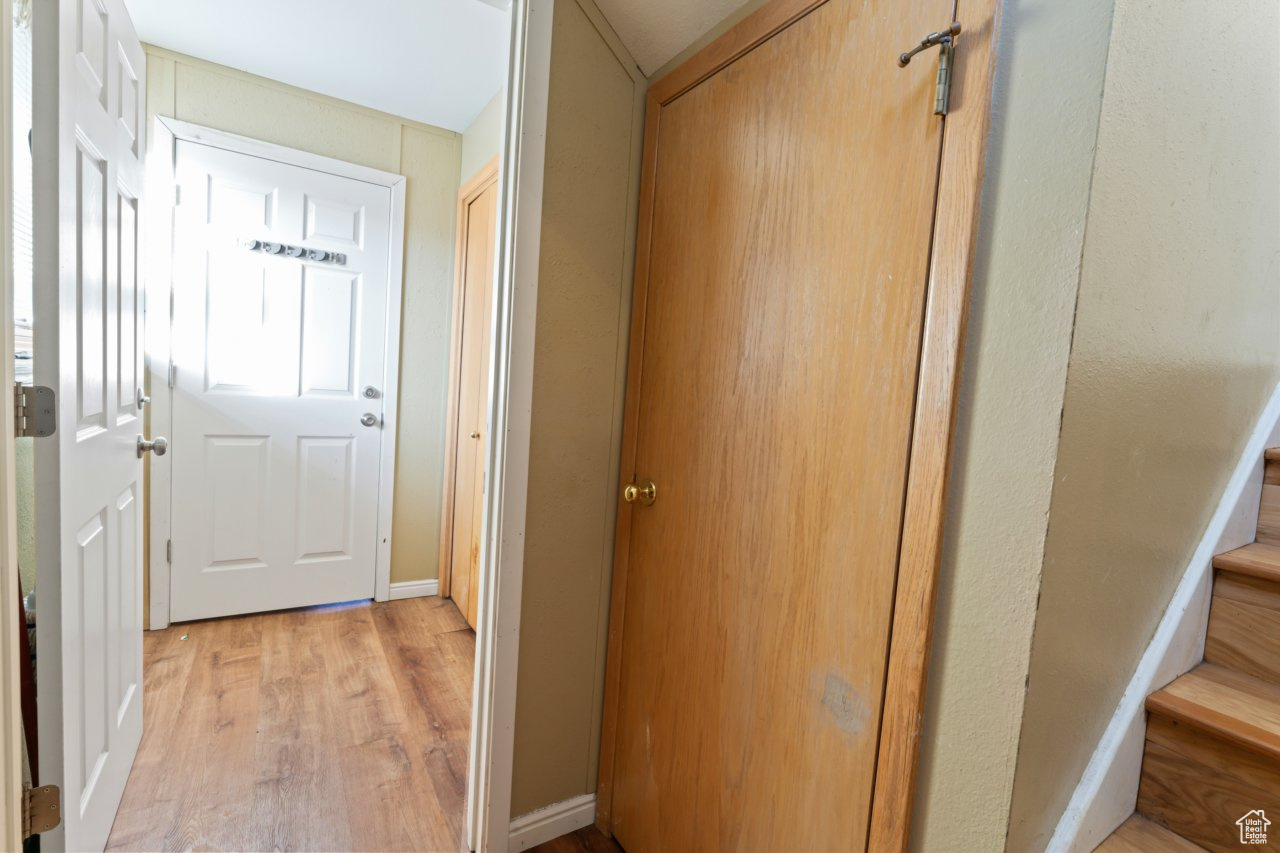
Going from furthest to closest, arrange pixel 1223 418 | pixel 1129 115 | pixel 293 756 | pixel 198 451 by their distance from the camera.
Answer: pixel 198 451 → pixel 293 756 → pixel 1223 418 → pixel 1129 115

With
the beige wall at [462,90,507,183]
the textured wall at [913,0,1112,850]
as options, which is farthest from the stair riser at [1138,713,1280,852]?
the beige wall at [462,90,507,183]

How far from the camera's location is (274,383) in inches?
98.5

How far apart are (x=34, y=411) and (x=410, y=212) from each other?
2.10 metres

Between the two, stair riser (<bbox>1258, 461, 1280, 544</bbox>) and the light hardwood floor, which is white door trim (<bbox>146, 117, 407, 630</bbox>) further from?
stair riser (<bbox>1258, 461, 1280, 544</bbox>)

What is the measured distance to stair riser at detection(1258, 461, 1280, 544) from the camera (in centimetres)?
108

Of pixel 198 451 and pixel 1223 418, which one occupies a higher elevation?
pixel 1223 418

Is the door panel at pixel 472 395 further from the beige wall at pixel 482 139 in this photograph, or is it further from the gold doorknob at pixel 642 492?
the gold doorknob at pixel 642 492

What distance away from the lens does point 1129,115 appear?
25.1 inches

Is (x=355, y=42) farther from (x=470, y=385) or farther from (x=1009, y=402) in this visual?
(x=1009, y=402)

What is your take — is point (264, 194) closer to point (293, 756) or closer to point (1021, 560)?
point (293, 756)

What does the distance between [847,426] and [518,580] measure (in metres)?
0.82

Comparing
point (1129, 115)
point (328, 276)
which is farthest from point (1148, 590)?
point (328, 276)

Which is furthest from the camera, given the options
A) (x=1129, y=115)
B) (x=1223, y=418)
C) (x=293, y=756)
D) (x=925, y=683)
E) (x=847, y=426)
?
(x=293, y=756)

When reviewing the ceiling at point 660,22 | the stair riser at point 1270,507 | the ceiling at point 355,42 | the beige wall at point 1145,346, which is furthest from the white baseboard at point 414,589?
the stair riser at point 1270,507
